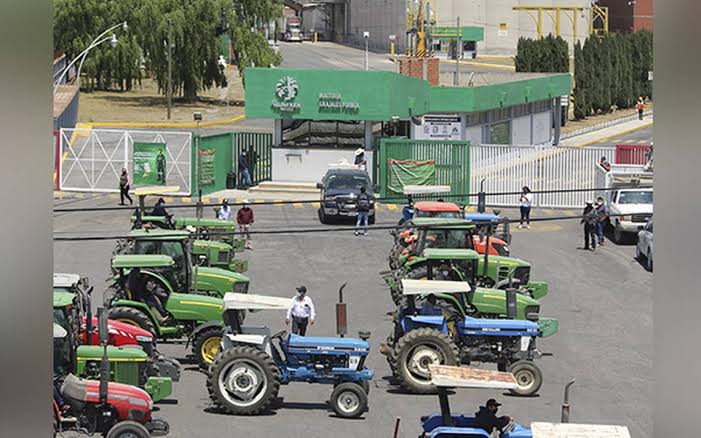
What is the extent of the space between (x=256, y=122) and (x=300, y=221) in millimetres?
27886

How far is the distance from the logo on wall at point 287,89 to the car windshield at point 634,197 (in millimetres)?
13048

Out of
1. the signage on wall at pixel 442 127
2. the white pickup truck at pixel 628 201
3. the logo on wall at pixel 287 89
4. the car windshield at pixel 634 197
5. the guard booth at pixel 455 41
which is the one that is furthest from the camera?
the guard booth at pixel 455 41

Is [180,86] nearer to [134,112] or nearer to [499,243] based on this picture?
[134,112]

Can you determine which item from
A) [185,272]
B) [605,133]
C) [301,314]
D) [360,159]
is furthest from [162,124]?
[301,314]

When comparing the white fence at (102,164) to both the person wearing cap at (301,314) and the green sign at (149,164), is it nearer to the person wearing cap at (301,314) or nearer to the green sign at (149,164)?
the green sign at (149,164)

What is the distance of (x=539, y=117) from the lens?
56219mm

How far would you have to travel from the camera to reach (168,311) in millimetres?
19328

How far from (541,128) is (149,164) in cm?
2222

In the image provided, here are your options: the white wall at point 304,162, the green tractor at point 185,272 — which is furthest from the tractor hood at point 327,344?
the white wall at point 304,162

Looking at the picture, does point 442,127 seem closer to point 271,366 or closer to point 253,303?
point 253,303

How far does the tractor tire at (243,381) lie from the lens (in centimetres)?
1605

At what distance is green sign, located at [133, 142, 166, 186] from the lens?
40062 millimetres

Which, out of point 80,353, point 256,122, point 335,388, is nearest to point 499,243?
point 335,388

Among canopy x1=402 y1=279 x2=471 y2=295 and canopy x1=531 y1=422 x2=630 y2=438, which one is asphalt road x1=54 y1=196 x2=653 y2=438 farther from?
canopy x1=531 y1=422 x2=630 y2=438
